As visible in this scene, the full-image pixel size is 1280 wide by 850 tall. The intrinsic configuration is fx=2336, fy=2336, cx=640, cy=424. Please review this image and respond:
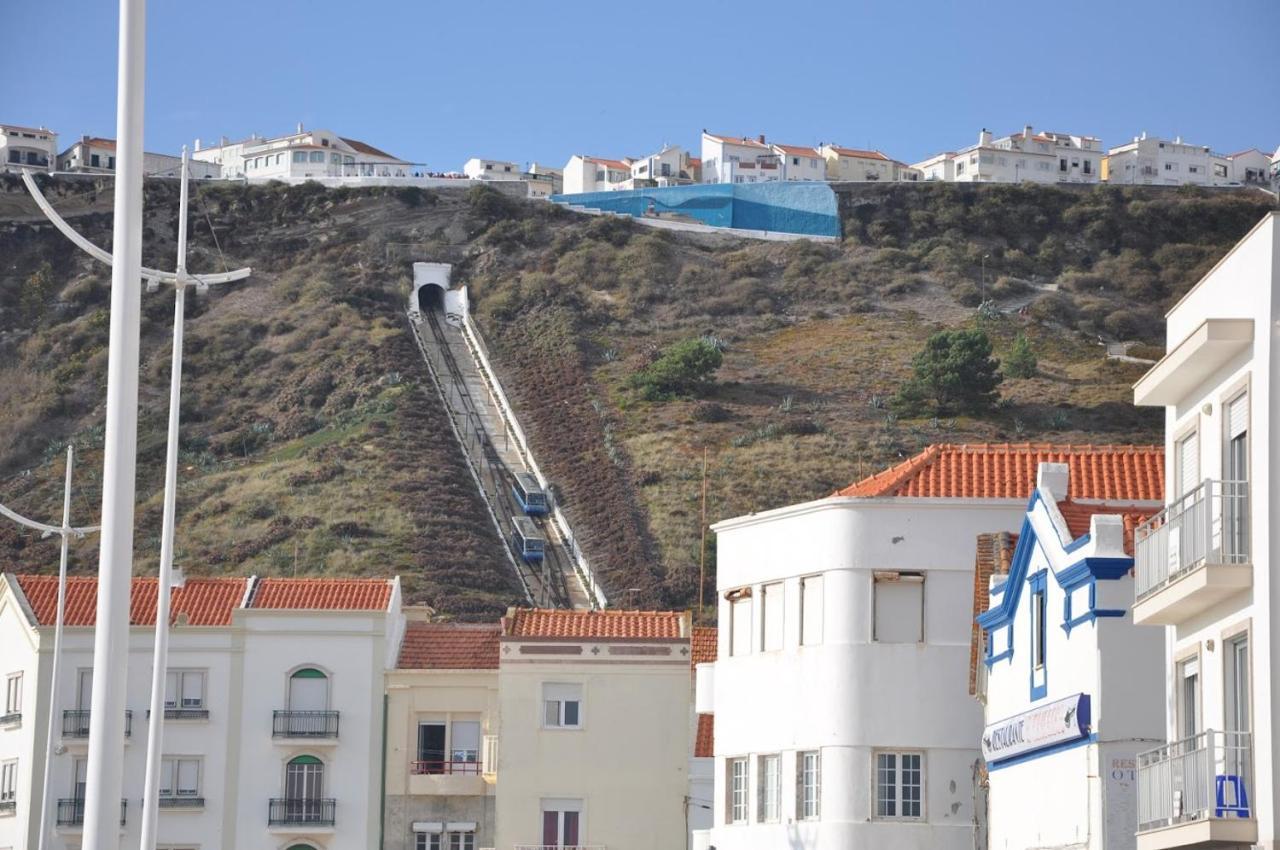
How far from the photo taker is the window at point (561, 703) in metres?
54.0

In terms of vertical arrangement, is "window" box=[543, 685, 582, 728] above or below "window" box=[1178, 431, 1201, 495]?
below

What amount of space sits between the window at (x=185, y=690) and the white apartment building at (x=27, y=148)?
11590cm

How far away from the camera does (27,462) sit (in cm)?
13025

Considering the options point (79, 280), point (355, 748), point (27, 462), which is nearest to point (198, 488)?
point (27, 462)

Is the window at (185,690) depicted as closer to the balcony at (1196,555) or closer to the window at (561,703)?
the window at (561,703)

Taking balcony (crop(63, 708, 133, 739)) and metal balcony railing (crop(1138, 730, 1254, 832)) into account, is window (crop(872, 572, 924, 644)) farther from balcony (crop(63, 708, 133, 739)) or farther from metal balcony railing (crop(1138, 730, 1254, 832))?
balcony (crop(63, 708, 133, 739))

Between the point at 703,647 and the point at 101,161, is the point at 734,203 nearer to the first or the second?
the point at 101,161

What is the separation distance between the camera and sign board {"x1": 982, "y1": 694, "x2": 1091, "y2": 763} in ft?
101

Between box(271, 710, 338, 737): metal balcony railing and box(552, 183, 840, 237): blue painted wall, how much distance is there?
104m

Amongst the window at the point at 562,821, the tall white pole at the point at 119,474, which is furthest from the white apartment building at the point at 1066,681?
the window at the point at 562,821

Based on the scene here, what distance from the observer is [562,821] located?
53375 millimetres

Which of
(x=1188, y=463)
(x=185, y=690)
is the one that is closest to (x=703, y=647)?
(x=185, y=690)

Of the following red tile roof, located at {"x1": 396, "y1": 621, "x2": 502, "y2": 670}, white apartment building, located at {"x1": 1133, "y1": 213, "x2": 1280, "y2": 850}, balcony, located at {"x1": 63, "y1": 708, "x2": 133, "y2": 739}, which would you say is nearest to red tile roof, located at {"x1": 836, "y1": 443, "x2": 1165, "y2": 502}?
white apartment building, located at {"x1": 1133, "y1": 213, "x2": 1280, "y2": 850}

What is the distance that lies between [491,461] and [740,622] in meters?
74.9
